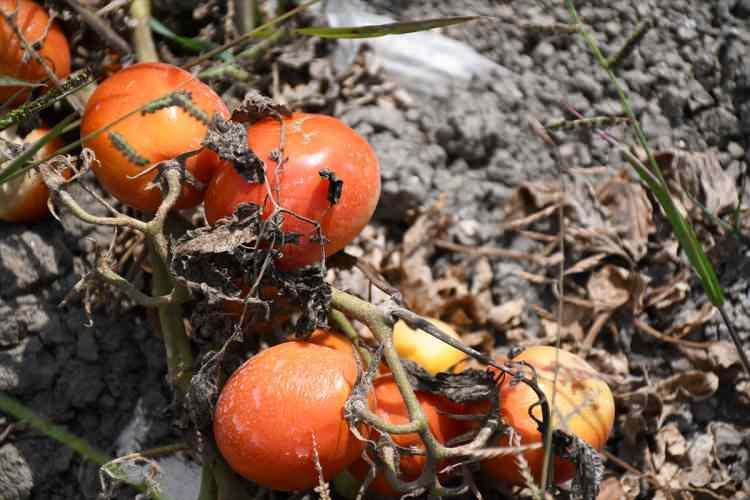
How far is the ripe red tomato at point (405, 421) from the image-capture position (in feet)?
4.38

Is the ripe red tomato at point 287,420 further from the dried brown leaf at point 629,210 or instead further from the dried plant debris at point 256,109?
the dried brown leaf at point 629,210

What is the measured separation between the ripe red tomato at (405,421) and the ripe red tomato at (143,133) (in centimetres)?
49

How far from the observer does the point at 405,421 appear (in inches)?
52.5

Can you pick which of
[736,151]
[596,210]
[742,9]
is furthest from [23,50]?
[742,9]

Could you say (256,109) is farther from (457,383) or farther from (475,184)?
(475,184)

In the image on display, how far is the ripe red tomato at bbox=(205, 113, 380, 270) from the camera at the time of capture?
1296mm

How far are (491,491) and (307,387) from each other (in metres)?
0.53

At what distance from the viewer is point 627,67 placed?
2.16 metres

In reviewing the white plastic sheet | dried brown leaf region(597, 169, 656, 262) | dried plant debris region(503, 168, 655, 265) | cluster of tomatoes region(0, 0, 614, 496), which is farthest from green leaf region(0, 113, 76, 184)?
dried brown leaf region(597, 169, 656, 262)

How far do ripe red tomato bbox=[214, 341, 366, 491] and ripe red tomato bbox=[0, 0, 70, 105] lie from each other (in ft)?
2.65

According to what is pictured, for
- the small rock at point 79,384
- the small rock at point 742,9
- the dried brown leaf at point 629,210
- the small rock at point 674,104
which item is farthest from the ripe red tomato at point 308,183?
the small rock at point 742,9

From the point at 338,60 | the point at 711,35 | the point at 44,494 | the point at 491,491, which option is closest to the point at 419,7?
the point at 338,60

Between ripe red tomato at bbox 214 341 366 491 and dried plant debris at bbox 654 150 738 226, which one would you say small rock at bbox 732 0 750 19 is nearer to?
dried plant debris at bbox 654 150 738 226

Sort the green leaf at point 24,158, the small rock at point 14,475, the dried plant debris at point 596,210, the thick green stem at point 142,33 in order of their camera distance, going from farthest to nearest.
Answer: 1. the dried plant debris at point 596,210
2. the thick green stem at point 142,33
3. the small rock at point 14,475
4. the green leaf at point 24,158
